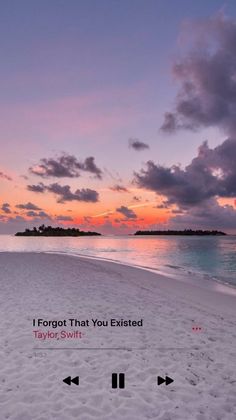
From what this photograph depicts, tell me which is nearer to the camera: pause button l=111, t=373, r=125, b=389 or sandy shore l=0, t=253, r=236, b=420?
sandy shore l=0, t=253, r=236, b=420

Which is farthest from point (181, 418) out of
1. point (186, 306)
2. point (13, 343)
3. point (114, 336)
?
point (186, 306)

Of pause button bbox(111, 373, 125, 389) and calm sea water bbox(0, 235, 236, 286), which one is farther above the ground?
pause button bbox(111, 373, 125, 389)

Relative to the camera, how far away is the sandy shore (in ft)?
22.2

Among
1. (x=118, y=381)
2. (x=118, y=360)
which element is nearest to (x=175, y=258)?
(x=118, y=360)

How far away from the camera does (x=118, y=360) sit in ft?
29.7

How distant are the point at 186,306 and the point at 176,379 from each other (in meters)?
8.49

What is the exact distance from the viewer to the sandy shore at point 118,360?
6.78 meters

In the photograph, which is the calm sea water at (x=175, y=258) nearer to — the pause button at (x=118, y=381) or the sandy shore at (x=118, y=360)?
the sandy shore at (x=118, y=360)

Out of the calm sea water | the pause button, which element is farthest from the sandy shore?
the calm sea water

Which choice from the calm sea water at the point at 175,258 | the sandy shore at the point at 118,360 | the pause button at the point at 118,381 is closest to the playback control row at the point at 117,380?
the pause button at the point at 118,381

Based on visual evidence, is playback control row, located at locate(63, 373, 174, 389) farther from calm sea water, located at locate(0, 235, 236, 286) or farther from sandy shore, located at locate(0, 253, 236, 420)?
calm sea water, located at locate(0, 235, 236, 286)

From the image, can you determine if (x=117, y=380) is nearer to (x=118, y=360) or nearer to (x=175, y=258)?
(x=118, y=360)

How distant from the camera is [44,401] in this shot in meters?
6.94

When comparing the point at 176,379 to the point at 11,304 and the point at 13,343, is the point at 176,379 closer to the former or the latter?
the point at 13,343
